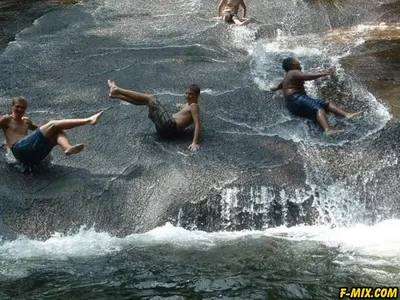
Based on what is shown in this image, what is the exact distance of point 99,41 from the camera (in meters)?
11.2

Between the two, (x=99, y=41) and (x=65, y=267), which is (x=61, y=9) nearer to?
(x=99, y=41)

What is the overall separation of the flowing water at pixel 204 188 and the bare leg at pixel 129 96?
44 centimetres

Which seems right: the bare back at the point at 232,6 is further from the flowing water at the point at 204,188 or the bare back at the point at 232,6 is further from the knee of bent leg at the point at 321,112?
the knee of bent leg at the point at 321,112

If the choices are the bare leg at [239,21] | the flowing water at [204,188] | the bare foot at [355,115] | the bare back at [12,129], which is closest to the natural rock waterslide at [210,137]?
the flowing water at [204,188]

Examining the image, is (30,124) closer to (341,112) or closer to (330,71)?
(341,112)

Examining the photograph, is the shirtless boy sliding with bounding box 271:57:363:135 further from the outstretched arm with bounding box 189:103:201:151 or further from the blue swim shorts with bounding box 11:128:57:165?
the blue swim shorts with bounding box 11:128:57:165

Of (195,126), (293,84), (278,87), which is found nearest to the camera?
(195,126)

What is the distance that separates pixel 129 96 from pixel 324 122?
8.73 ft

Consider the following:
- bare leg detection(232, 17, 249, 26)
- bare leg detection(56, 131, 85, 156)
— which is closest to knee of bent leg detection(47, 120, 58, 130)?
bare leg detection(56, 131, 85, 156)

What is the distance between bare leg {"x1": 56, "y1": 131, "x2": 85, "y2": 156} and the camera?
6.63 meters

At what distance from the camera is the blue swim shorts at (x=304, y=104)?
309 inches

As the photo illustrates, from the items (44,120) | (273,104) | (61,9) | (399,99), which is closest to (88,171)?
(44,120)

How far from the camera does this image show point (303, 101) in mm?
7961

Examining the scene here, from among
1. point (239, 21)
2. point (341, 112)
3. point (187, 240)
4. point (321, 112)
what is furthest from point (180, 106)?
point (239, 21)
